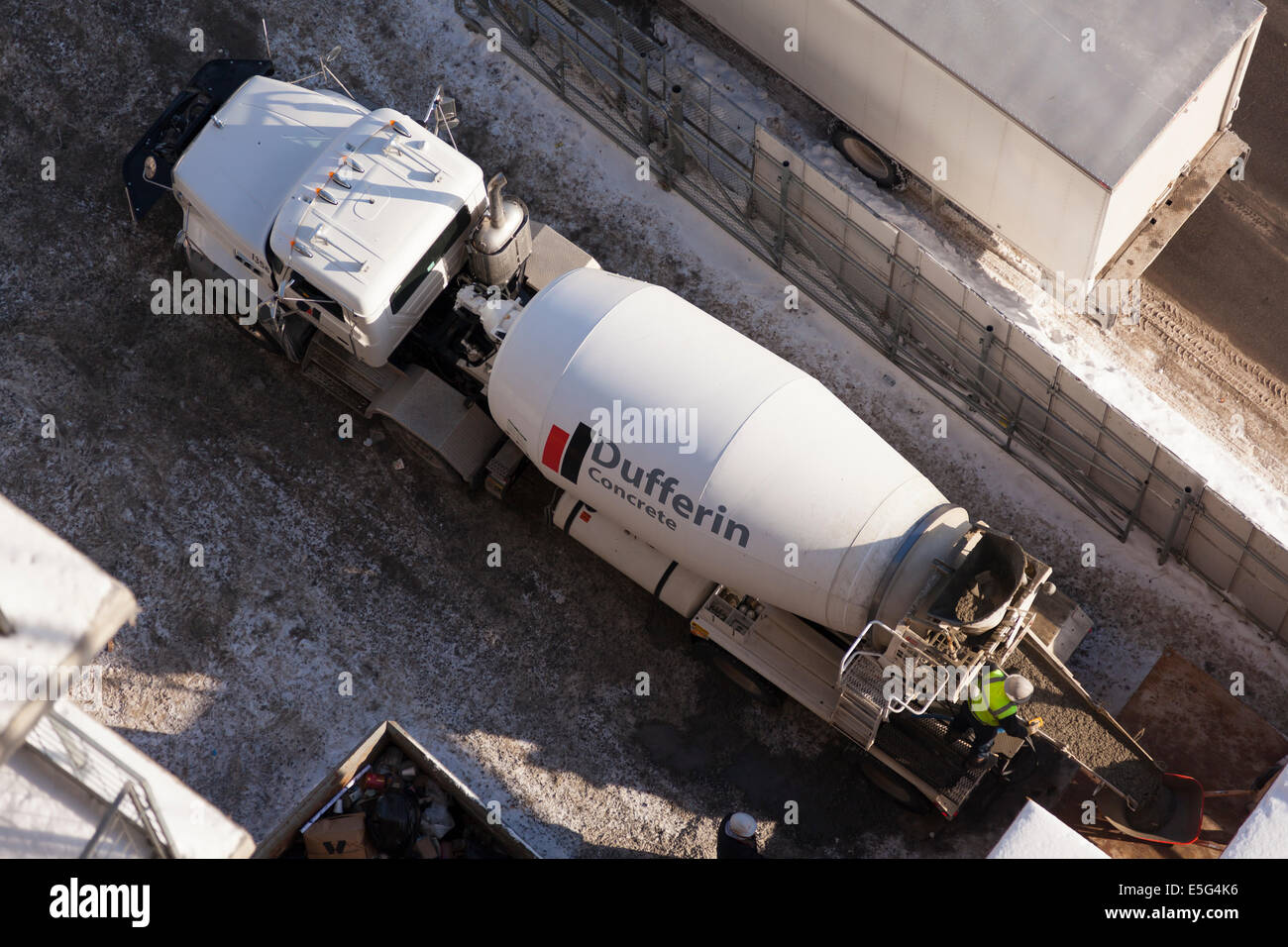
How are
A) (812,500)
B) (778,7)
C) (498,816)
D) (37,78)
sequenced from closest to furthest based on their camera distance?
1. (812,500)
2. (498,816)
3. (778,7)
4. (37,78)

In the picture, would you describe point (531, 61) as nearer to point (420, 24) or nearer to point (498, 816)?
point (420, 24)

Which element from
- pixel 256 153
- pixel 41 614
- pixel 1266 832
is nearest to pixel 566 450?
pixel 256 153

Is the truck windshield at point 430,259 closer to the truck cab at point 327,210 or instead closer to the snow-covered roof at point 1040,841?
the truck cab at point 327,210

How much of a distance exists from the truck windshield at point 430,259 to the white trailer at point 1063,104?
18.3 feet

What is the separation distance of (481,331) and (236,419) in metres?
3.70

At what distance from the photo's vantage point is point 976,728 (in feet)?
54.8

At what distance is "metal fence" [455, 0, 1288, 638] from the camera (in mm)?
17938

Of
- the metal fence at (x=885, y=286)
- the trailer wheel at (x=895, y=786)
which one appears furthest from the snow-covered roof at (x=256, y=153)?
the trailer wheel at (x=895, y=786)

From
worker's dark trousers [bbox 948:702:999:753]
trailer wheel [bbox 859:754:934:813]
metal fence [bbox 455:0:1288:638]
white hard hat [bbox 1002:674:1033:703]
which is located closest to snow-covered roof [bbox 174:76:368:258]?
metal fence [bbox 455:0:1288:638]

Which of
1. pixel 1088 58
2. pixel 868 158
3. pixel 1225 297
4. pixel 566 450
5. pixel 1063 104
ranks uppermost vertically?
pixel 1088 58

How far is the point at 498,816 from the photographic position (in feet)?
56.0

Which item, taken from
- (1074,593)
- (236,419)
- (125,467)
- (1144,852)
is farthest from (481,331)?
(1144,852)

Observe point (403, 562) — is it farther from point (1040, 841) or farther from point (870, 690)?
point (1040, 841)

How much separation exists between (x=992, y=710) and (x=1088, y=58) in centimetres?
802
